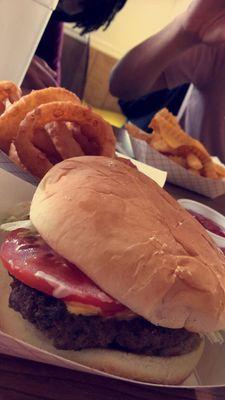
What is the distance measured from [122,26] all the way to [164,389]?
5931mm

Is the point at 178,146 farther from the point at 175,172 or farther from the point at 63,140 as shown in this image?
the point at 63,140

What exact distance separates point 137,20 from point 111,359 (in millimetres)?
5949

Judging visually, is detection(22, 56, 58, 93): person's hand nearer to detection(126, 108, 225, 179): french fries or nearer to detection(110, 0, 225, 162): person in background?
detection(126, 108, 225, 179): french fries

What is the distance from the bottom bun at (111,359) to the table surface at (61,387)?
2 cm

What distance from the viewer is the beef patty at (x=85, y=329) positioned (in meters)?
0.75

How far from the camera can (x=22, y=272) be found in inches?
29.8

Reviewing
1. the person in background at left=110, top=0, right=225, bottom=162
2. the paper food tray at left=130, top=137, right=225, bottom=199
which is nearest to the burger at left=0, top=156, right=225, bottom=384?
the paper food tray at left=130, top=137, right=225, bottom=199

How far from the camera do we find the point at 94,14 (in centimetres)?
246

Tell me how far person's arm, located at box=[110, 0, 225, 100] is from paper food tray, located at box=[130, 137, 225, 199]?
2.37ft

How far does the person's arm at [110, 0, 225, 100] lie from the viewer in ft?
7.73

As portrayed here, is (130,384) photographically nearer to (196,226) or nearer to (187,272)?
(187,272)

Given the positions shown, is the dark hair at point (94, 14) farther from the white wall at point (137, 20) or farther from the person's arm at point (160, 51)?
the white wall at point (137, 20)

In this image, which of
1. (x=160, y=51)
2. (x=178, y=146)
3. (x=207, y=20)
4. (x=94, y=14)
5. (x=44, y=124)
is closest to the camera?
(x=44, y=124)

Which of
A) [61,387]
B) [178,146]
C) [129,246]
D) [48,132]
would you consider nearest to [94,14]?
[178,146]
